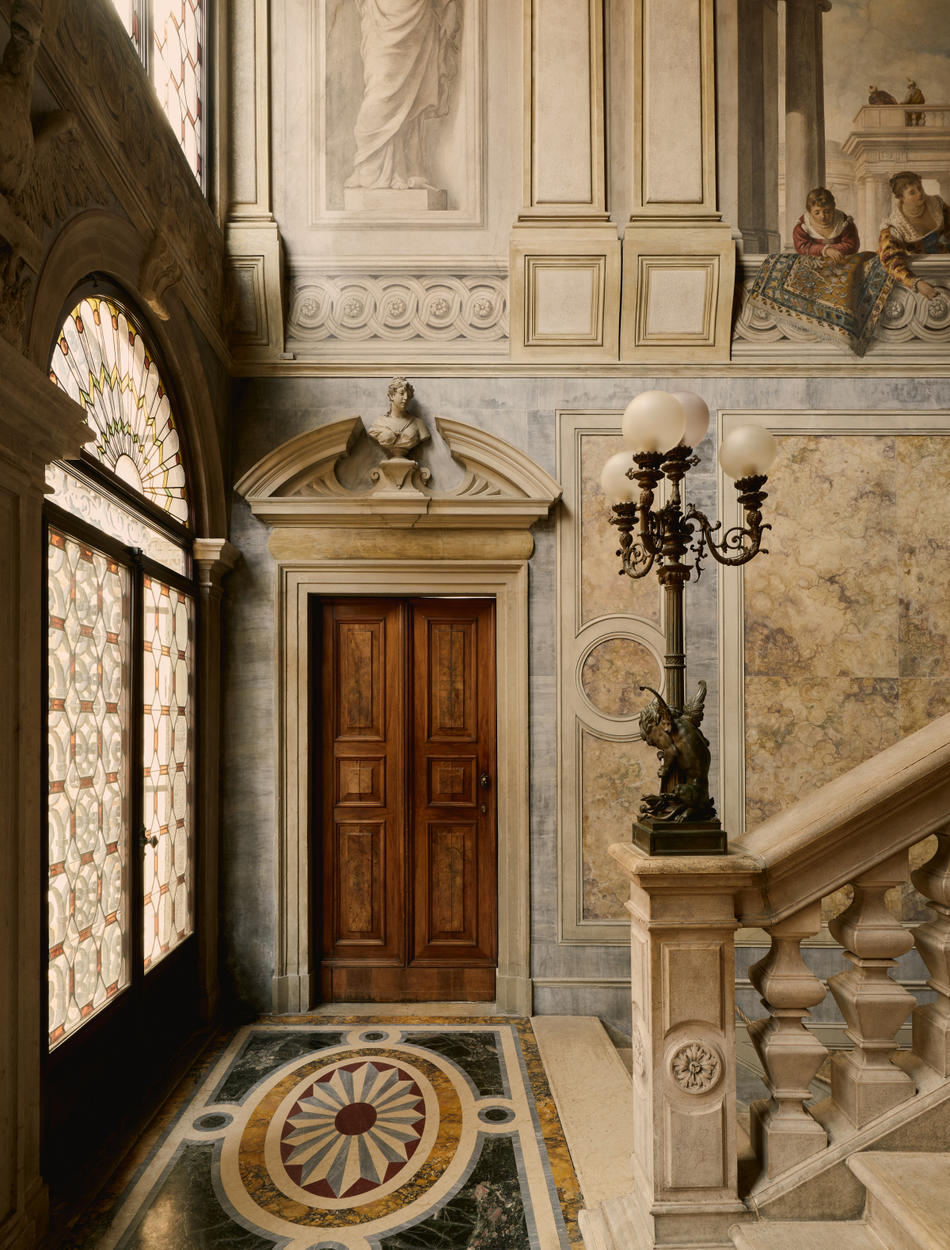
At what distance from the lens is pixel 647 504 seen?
7.45 feet

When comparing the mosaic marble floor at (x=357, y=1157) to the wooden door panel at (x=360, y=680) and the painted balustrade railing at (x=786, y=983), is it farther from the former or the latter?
the wooden door panel at (x=360, y=680)

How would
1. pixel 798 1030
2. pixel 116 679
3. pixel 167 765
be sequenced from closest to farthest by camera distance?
pixel 798 1030 < pixel 116 679 < pixel 167 765

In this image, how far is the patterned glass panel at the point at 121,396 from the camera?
9.53 feet

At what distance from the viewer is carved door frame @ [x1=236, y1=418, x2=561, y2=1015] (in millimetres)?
4441

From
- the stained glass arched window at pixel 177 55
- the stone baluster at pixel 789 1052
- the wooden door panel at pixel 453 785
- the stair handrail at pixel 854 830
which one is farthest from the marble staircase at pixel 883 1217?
the stained glass arched window at pixel 177 55

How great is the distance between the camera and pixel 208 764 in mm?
4281

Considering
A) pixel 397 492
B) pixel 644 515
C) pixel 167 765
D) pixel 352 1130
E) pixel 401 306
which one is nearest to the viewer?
pixel 644 515

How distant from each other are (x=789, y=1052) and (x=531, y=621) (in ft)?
9.60

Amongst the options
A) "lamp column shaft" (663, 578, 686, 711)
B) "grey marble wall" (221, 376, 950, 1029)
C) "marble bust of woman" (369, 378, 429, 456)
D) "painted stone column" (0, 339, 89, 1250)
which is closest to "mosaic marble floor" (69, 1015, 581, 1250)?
"painted stone column" (0, 339, 89, 1250)

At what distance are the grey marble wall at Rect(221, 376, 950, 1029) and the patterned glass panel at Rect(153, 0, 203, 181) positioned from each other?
1250 mm

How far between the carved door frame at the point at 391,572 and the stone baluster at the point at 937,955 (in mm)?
2768

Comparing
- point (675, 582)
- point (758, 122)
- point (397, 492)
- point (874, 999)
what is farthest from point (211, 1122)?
point (758, 122)

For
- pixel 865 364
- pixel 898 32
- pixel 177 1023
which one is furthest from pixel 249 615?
pixel 898 32

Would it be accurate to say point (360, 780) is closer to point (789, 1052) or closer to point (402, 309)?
point (402, 309)
